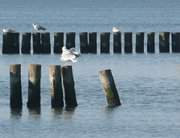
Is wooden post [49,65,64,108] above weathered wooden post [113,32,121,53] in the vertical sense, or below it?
below

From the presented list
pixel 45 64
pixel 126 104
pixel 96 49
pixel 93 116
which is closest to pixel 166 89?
pixel 126 104

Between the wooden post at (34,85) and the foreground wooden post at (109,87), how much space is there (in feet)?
5.54

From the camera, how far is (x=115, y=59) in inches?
2080

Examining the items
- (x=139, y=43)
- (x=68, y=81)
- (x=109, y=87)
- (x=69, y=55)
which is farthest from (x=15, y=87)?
(x=139, y=43)

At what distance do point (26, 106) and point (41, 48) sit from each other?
2034 centimetres

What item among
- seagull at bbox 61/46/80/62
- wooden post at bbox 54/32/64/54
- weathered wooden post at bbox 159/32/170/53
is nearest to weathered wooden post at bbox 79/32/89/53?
wooden post at bbox 54/32/64/54

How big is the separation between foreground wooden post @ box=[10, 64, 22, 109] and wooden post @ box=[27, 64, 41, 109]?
28cm

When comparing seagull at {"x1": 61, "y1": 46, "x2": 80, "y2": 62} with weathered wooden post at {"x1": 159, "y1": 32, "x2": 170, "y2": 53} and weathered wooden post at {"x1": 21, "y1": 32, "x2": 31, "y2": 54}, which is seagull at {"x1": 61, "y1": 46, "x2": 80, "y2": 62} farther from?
weathered wooden post at {"x1": 159, "y1": 32, "x2": 170, "y2": 53}

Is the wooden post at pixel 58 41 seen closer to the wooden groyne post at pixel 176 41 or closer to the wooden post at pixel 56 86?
the wooden groyne post at pixel 176 41

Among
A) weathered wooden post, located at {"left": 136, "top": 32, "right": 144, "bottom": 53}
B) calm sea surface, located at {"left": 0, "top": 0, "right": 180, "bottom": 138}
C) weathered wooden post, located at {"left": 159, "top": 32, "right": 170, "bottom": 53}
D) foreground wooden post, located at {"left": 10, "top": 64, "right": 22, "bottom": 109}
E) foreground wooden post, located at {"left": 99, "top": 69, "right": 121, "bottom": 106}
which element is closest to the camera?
calm sea surface, located at {"left": 0, "top": 0, "right": 180, "bottom": 138}

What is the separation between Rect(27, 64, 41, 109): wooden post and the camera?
114 feet

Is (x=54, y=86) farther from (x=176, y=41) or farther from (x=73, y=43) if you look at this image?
(x=176, y=41)

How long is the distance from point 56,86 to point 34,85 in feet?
1.89

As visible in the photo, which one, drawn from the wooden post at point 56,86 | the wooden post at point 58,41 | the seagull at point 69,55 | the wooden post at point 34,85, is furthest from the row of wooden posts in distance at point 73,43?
the wooden post at point 56,86
